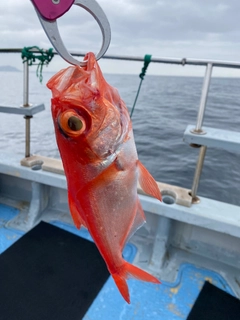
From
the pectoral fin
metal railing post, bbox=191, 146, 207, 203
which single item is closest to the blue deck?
metal railing post, bbox=191, 146, 207, 203

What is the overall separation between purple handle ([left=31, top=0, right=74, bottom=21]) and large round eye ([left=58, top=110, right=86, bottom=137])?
10.2 inches

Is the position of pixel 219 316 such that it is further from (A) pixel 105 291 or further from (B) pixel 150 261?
(A) pixel 105 291

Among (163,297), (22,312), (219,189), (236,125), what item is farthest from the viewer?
(236,125)

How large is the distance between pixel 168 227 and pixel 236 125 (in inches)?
425

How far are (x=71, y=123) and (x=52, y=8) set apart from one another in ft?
1.01

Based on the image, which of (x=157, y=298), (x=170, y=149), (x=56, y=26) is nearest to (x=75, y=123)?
(x=56, y=26)

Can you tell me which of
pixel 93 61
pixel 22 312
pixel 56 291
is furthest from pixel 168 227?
pixel 93 61

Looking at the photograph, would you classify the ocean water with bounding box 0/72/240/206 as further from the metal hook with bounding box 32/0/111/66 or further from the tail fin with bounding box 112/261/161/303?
the tail fin with bounding box 112/261/161/303

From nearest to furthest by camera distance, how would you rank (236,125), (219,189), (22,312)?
1. (22,312)
2. (219,189)
3. (236,125)

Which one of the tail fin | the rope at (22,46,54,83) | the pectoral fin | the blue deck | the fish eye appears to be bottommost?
the blue deck

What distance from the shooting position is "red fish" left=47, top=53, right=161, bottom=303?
805 mm

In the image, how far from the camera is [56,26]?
2.50ft

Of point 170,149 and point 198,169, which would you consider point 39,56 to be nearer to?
point 198,169

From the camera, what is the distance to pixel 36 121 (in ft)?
40.5
